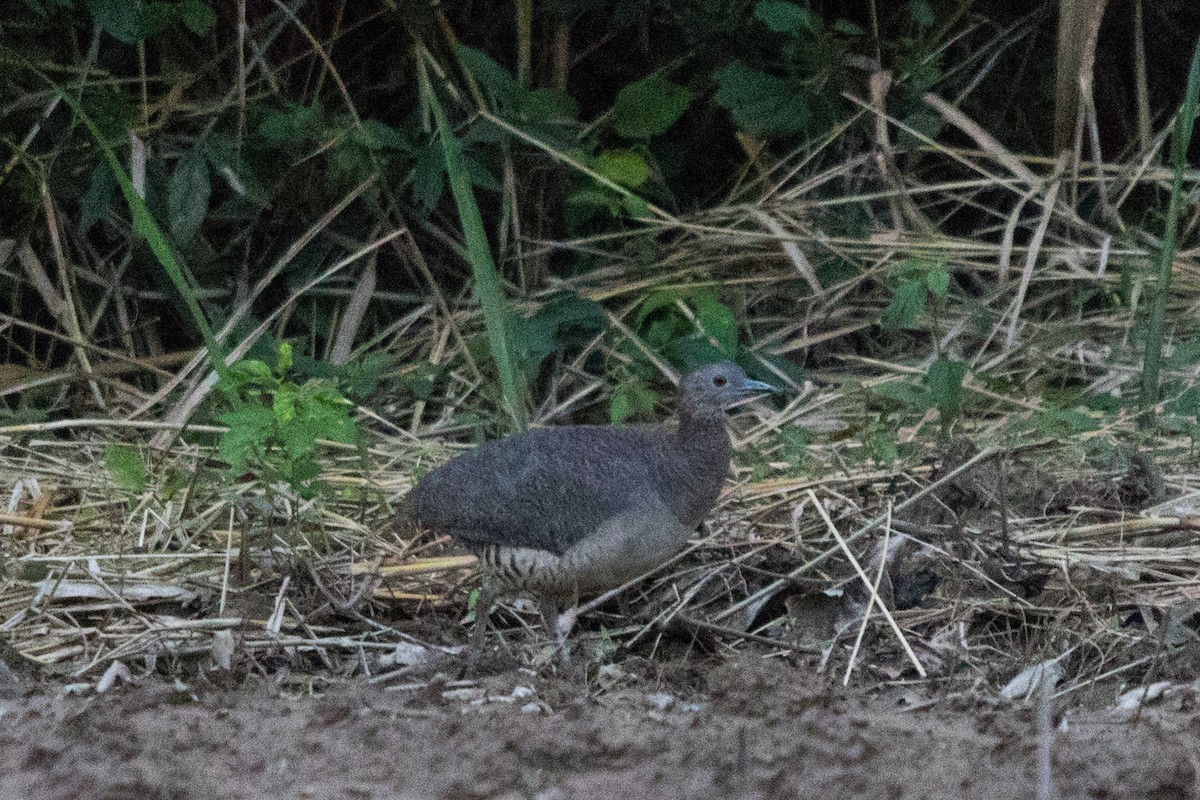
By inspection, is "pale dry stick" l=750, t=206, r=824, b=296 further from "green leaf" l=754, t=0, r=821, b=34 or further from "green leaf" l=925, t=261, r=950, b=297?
"green leaf" l=925, t=261, r=950, b=297

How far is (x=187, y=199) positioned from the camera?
18.2 feet

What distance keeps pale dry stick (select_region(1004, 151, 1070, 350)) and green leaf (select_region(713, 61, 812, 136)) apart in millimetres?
869

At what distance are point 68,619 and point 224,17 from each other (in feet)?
9.13

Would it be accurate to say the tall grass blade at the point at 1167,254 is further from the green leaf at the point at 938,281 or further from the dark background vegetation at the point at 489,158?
the dark background vegetation at the point at 489,158

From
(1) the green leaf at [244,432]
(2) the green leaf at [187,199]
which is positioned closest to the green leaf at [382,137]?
(2) the green leaf at [187,199]

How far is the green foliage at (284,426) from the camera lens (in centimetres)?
414

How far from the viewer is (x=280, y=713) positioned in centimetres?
306

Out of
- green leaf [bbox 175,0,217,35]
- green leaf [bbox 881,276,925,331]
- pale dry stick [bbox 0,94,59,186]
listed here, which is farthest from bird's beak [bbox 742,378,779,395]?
pale dry stick [bbox 0,94,59,186]

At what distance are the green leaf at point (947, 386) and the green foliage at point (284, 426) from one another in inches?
63.5

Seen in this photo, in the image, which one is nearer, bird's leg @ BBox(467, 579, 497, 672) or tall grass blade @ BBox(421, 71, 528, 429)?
bird's leg @ BBox(467, 579, 497, 672)

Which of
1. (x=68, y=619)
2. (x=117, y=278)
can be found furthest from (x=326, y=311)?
(x=68, y=619)

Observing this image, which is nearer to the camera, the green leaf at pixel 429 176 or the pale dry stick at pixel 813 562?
the pale dry stick at pixel 813 562

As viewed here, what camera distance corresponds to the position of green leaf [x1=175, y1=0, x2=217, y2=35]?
18.1ft

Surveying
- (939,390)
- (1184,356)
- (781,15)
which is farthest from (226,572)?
(1184,356)
